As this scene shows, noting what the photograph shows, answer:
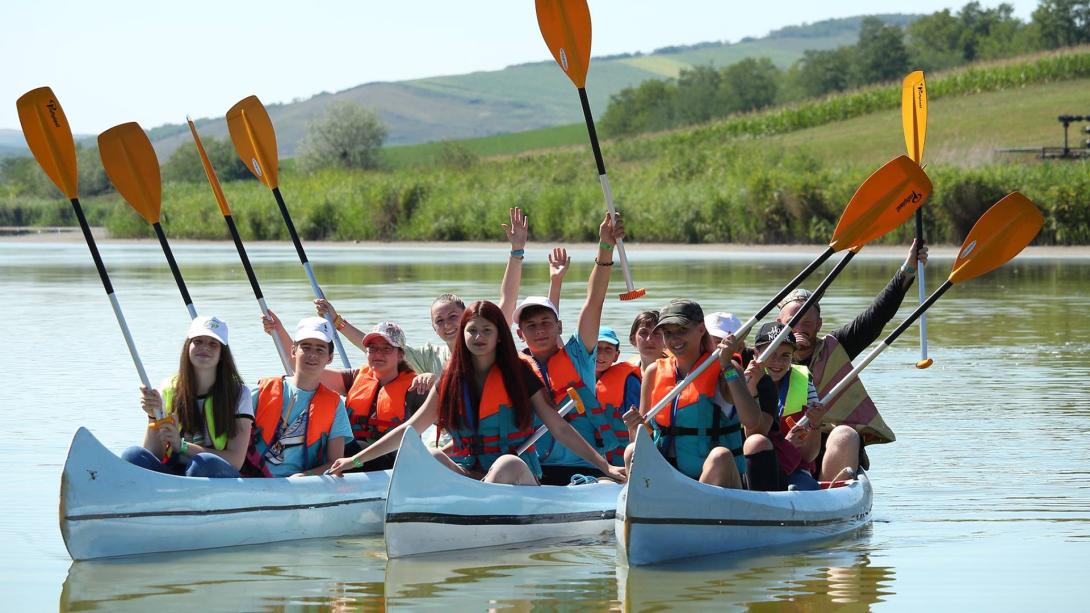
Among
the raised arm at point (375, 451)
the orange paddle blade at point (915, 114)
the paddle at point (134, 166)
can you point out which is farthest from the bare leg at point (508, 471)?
the orange paddle blade at point (915, 114)

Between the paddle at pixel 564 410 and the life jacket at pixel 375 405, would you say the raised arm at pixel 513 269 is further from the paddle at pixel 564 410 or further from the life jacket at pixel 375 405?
the paddle at pixel 564 410

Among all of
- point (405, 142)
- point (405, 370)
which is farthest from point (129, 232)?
point (405, 142)

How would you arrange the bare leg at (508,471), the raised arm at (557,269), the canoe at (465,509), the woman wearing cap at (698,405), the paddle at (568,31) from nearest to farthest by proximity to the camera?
the woman wearing cap at (698,405)
the canoe at (465,509)
the bare leg at (508,471)
the raised arm at (557,269)
the paddle at (568,31)

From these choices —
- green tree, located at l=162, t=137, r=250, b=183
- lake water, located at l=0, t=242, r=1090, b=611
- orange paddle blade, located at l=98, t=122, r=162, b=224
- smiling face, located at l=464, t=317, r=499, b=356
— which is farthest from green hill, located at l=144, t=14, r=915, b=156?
smiling face, located at l=464, t=317, r=499, b=356

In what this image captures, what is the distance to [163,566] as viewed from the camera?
599cm

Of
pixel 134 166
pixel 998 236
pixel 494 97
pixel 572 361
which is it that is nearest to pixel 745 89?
pixel 494 97

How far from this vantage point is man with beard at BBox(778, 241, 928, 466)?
642cm

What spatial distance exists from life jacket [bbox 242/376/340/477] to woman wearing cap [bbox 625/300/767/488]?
48.8 inches

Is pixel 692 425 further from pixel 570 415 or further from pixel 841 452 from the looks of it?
pixel 841 452

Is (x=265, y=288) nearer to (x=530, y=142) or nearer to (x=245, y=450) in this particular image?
(x=245, y=450)

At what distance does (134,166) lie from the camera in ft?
24.9

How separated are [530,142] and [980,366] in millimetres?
66721

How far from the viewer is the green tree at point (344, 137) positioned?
61.6m

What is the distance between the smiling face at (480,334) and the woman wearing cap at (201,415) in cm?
88
